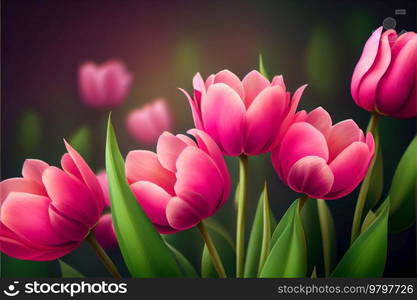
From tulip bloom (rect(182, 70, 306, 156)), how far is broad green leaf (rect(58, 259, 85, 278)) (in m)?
0.25

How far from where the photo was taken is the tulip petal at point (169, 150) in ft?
1.51

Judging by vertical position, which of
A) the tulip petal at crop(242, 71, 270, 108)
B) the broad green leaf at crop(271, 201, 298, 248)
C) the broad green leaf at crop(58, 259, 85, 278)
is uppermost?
the tulip petal at crop(242, 71, 270, 108)

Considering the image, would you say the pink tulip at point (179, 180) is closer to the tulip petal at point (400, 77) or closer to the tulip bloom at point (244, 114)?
the tulip bloom at point (244, 114)

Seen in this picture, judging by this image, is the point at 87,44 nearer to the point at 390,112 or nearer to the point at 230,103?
the point at 230,103

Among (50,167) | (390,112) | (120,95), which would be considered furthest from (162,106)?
(390,112)

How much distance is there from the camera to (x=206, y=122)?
1.50ft

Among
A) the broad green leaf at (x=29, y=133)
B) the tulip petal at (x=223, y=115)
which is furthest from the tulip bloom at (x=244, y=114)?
the broad green leaf at (x=29, y=133)

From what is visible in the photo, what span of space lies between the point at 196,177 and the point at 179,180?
16mm

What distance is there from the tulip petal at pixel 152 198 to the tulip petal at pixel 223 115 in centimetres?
7

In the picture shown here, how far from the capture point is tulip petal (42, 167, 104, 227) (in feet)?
1.49

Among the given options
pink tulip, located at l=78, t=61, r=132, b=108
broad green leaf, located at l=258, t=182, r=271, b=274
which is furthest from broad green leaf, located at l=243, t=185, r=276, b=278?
pink tulip, located at l=78, t=61, r=132, b=108

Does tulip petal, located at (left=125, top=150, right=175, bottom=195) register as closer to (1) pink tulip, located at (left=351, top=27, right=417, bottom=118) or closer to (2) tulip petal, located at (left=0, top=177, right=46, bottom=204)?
(2) tulip petal, located at (left=0, top=177, right=46, bottom=204)

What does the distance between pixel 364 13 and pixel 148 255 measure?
1.24ft

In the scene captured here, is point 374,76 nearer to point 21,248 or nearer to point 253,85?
point 253,85
